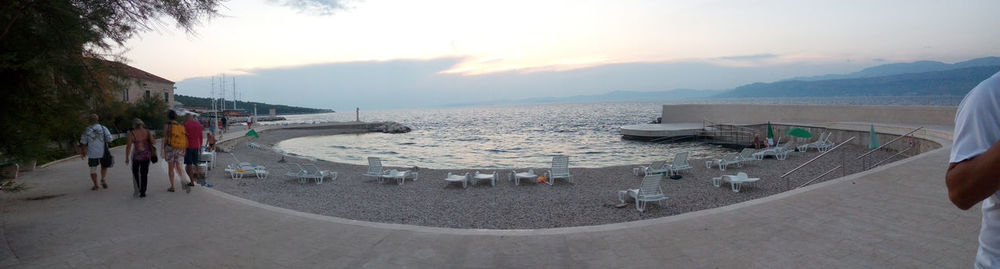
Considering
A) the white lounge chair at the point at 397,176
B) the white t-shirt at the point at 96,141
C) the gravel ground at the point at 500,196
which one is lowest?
the gravel ground at the point at 500,196

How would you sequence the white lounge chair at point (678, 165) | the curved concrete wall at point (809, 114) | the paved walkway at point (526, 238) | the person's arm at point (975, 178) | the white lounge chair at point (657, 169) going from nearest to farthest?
the person's arm at point (975, 178)
the paved walkway at point (526, 238)
the white lounge chair at point (657, 169)
the white lounge chair at point (678, 165)
the curved concrete wall at point (809, 114)

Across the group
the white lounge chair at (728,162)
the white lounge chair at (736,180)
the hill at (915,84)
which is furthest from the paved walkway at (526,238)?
the hill at (915,84)

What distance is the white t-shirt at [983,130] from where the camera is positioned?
1.41m

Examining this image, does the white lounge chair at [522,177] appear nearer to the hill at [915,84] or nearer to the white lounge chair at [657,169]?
the white lounge chair at [657,169]

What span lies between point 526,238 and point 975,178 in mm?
4642

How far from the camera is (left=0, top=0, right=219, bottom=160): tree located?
511 cm

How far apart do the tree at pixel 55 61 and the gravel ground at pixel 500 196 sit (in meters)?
4.36

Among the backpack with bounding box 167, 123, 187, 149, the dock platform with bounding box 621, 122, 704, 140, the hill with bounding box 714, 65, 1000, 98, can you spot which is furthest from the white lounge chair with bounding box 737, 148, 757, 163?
the hill with bounding box 714, 65, 1000, 98

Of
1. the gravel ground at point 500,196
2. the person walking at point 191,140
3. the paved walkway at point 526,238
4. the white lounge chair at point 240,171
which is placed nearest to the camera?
the paved walkway at point 526,238

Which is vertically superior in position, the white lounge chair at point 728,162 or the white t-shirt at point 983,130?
the white t-shirt at point 983,130

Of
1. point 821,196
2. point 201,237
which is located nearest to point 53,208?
point 201,237

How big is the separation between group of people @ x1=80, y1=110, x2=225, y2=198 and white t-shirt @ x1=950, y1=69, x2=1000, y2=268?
9936mm

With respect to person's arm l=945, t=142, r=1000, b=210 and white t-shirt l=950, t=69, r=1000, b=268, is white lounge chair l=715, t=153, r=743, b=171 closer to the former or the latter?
white t-shirt l=950, t=69, r=1000, b=268

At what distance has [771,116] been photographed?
3703cm
